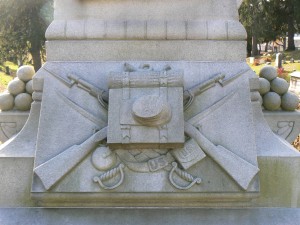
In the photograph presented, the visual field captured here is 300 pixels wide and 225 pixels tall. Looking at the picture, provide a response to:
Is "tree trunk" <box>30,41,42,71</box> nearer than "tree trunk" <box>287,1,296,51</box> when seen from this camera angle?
Yes

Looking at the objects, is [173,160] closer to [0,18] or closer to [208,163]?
[208,163]

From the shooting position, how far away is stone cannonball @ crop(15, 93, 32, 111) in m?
3.50

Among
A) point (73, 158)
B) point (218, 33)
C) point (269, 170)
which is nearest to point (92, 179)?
point (73, 158)

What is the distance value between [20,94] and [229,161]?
1.95 m

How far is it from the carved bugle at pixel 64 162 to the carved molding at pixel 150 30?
0.87 metres

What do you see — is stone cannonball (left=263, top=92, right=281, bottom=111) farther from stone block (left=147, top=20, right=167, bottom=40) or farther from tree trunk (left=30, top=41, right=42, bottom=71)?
tree trunk (left=30, top=41, right=42, bottom=71)

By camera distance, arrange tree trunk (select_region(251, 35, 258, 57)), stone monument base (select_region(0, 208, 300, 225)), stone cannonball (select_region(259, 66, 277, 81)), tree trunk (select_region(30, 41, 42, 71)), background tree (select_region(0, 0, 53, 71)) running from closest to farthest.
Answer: stone monument base (select_region(0, 208, 300, 225)), stone cannonball (select_region(259, 66, 277, 81)), background tree (select_region(0, 0, 53, 71)), tree trunk (select_region(30, 41, 42, 71)), tree trunk (select_region(251, 35, 258, 57))

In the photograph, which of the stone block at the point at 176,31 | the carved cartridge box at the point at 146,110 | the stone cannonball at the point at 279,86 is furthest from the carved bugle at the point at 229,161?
the stone cannonball at the point at 279,86

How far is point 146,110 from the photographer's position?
9.02 feet

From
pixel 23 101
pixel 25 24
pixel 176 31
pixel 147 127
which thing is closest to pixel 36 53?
pixel 25 24

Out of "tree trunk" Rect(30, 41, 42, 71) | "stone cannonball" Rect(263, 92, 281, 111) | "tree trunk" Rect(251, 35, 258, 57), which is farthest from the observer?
"tree trunk" Rect(251, 35, 258, 57)

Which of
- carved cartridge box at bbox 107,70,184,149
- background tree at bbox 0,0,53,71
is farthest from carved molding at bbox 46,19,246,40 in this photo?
background tree at bbox 0,0,53,71

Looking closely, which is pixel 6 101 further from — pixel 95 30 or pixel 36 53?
pixel 36 53

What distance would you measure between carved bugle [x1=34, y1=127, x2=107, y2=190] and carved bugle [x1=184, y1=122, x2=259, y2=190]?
0.69 meters
